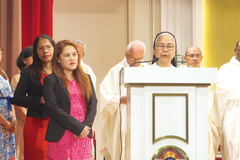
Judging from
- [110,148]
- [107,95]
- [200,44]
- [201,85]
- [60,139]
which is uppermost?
[200,44]

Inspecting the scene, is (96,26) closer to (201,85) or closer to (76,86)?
(76,86)

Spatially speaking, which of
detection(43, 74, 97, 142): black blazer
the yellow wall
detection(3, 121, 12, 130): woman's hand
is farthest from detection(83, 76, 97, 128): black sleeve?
the yellow wall

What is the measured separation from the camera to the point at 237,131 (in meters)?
4.23

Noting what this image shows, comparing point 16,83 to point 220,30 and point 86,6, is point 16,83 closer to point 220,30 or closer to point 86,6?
point 86,6

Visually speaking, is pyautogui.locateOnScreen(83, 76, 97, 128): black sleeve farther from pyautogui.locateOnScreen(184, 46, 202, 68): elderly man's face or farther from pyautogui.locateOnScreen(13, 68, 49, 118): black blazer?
pyautogui.locateOnScreen(184, 46, 202, 68): elderly man's face

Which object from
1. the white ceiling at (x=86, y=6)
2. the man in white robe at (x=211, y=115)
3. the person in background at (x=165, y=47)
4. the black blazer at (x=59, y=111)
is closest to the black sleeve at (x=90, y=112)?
the black blazer at (x=59, y=111)

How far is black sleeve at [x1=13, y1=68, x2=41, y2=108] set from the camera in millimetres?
2830

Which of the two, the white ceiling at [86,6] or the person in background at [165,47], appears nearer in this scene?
the person in background at [165,47]

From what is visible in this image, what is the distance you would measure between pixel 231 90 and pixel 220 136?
792mm

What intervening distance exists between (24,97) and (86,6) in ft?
11.2

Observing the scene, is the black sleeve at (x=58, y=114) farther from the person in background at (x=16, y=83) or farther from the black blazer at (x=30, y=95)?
the person in background at (x=16, y=83)

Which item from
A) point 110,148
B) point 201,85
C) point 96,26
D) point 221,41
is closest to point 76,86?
point 201,85

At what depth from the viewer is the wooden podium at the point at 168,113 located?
68.3 inches

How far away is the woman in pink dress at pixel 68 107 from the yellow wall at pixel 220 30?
3.90 metres
